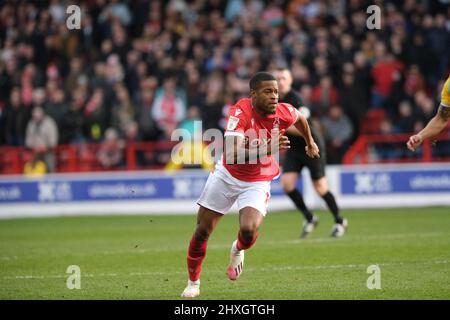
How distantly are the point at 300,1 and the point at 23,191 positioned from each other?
29.5 feet

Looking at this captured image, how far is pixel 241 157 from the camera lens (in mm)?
9062

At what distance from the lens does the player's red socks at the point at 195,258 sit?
365 inches

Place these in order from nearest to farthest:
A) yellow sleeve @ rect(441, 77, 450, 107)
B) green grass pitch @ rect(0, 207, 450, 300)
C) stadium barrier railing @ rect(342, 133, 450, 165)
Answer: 1. green grass pitch @ rect(0, 207, 450, 300)
2. yellow sleeve @ rect(441, 77, 450, 107)
3. stadium barrier railing @ rect(342, 133, 450, 165)

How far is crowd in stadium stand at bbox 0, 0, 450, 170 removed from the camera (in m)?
21.9

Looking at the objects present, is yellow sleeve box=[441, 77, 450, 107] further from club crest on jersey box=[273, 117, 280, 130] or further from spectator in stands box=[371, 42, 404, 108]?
spectator in stands box=[371, 42, 404, 108]

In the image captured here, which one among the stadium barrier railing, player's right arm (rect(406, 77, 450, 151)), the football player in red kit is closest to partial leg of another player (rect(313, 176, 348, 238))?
player's right arm (rect(406, 77, 450, 151))

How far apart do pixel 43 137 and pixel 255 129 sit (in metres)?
14.2

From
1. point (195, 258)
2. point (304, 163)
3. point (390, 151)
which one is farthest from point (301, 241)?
point (390, 151)

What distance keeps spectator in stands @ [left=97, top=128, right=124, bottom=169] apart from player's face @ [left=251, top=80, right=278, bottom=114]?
13375mm

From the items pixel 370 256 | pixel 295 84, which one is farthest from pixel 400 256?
pixel 295 84

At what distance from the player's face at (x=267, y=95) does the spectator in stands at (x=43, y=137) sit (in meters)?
14.2

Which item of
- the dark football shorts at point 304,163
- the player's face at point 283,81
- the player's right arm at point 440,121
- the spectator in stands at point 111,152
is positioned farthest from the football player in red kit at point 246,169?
the spectator in stands at point 111,152

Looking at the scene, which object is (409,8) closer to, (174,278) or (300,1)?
(300,1)

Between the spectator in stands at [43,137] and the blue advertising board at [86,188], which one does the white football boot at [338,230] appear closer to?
the blue advertising board at [86,188]
